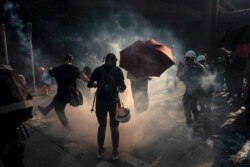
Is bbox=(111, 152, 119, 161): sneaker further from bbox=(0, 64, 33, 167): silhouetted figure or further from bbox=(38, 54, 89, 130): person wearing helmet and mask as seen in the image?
bbox=(0, 64, 33, 167): silhouetted figure

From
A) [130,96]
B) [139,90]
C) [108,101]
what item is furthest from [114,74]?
[130,96]

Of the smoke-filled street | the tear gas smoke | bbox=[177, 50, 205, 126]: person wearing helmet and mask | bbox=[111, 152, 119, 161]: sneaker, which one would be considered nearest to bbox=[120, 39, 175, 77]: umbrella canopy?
the smoke-filled street

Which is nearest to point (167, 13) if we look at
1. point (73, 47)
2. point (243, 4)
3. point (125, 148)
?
point (73, 47)

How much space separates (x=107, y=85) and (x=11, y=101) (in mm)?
2018

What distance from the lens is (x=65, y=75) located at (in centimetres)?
582

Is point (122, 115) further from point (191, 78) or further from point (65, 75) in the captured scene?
point (191, 78)

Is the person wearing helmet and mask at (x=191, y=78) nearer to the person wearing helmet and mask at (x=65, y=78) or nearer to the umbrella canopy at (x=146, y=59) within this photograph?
the umbrella canopy at (x=146, y=59)

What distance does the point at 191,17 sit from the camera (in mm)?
19984

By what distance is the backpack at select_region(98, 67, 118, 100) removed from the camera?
498 cm

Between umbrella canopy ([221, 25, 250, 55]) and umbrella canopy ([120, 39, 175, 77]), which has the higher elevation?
umbrella canopy ([221, 25, 250, 55])

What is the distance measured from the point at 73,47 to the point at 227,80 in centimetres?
773

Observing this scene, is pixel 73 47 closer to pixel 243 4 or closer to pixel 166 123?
pixel 166 123

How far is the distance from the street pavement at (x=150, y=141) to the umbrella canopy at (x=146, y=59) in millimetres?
1584

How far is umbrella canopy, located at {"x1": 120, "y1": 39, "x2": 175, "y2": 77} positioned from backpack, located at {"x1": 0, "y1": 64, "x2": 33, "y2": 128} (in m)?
3.13
